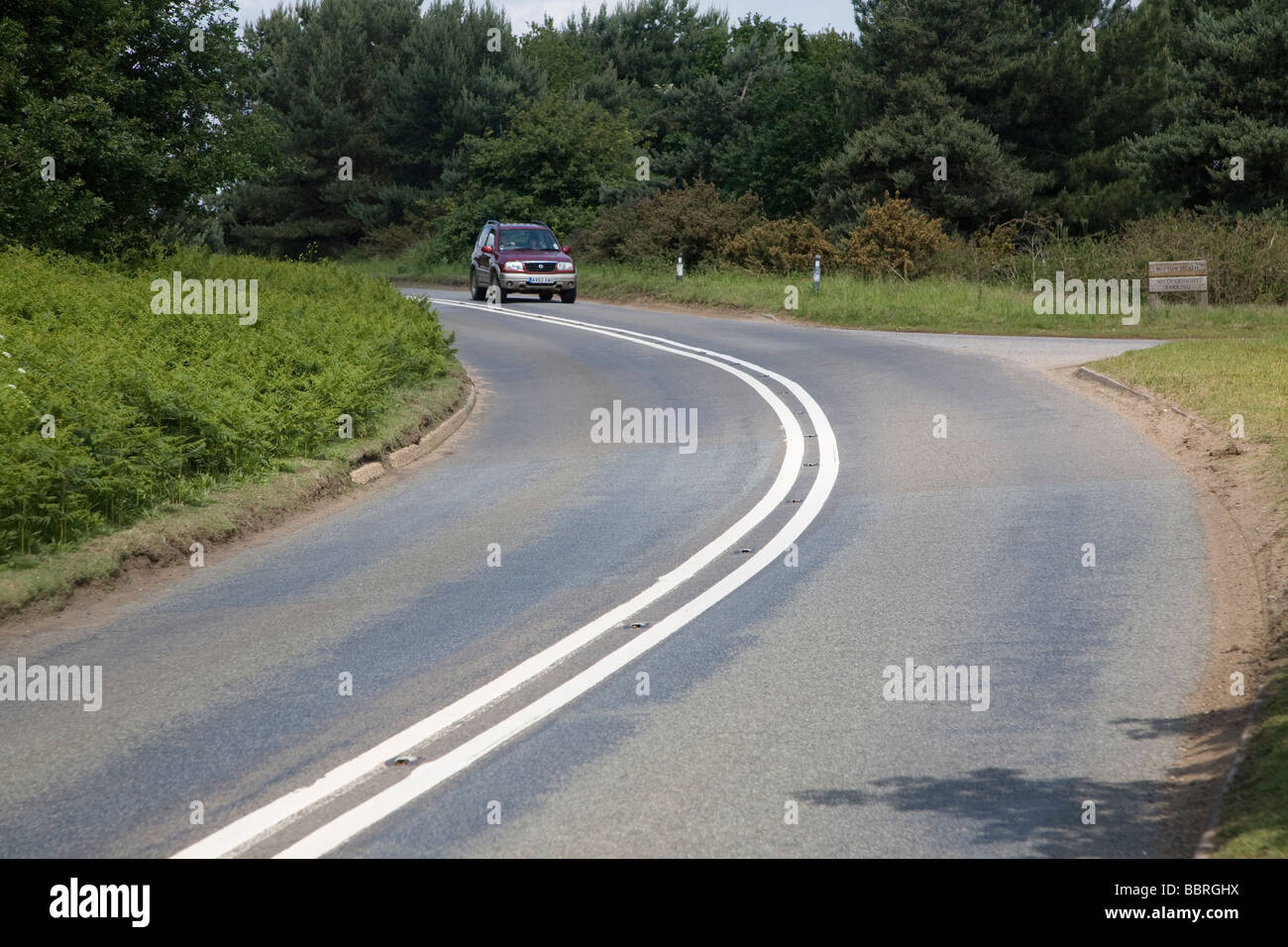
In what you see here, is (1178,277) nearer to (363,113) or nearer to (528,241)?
(528,241)

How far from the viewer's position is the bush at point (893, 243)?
35.9 metres

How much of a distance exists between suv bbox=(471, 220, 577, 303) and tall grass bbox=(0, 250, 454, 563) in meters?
16.2

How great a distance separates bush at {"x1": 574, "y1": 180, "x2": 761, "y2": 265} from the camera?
1624 inches

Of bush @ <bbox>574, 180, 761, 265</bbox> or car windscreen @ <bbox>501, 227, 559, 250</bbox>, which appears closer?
car windscreen @ <bbox>501, 227, 559, 250</bbox>

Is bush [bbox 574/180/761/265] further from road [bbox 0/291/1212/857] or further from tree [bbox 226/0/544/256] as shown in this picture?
road [bbox 0/291/1212/857]

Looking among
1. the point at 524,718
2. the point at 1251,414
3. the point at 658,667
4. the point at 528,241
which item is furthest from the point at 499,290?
the point at 524,718

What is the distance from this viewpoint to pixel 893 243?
120ft

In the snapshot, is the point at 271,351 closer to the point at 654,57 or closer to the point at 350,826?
the point at 350,826

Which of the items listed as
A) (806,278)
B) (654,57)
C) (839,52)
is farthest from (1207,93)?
(654,57)

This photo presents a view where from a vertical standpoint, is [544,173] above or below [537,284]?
above

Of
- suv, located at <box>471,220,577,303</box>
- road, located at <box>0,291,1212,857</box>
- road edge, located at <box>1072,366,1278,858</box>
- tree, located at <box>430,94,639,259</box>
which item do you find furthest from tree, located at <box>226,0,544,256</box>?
road edge, located at <box>1072,366,1278,858</box>

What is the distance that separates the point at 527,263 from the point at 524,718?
30.3m
